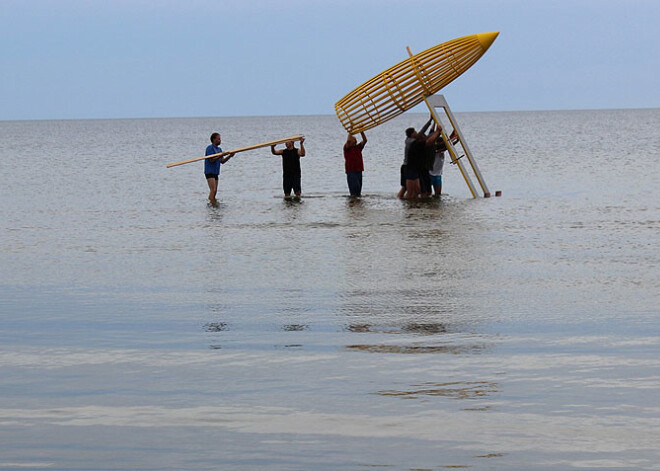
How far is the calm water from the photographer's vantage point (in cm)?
554

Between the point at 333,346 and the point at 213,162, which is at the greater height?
the point at 213,162

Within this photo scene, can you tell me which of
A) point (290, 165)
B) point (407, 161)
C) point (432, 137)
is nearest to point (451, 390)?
point (432, 137)

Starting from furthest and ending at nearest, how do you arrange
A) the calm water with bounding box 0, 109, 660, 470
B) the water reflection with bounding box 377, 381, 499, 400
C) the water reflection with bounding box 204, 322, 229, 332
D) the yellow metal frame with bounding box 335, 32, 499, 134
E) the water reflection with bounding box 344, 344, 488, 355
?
the yellow metal frame with bounding box 335, 32, 499, 134, the water reflection with bounding box 204, 322, 229, 332, the water reflection with bounding box 344, 344, 488, 355, the water reflection with bounding box 377, 381, 499, 400, the calm water with bounding box 0, 109, 660, 470

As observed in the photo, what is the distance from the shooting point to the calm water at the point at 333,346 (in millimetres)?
5535

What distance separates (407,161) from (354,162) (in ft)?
5.10

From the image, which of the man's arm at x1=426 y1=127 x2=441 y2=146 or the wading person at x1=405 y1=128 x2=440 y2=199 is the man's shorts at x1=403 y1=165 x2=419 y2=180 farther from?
the man's arm at x1=426 y1=127 x2=441 y2=146

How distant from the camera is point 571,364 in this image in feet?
23.6

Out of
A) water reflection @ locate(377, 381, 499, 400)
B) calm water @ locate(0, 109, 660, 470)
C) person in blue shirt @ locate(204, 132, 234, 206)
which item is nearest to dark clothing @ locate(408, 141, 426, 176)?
person in blue shirt @ locate(204, 132, 234, 206)

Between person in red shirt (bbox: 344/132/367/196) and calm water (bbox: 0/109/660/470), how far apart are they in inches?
234

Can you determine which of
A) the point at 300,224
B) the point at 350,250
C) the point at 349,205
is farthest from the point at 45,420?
the point at 349,205

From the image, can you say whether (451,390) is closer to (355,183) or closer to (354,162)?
(354,162)

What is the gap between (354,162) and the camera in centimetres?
2409

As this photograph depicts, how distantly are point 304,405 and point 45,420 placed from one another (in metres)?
1.52

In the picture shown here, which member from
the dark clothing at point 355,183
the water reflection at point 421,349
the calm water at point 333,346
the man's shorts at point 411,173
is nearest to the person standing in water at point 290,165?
the dark clothing at point 355,183
